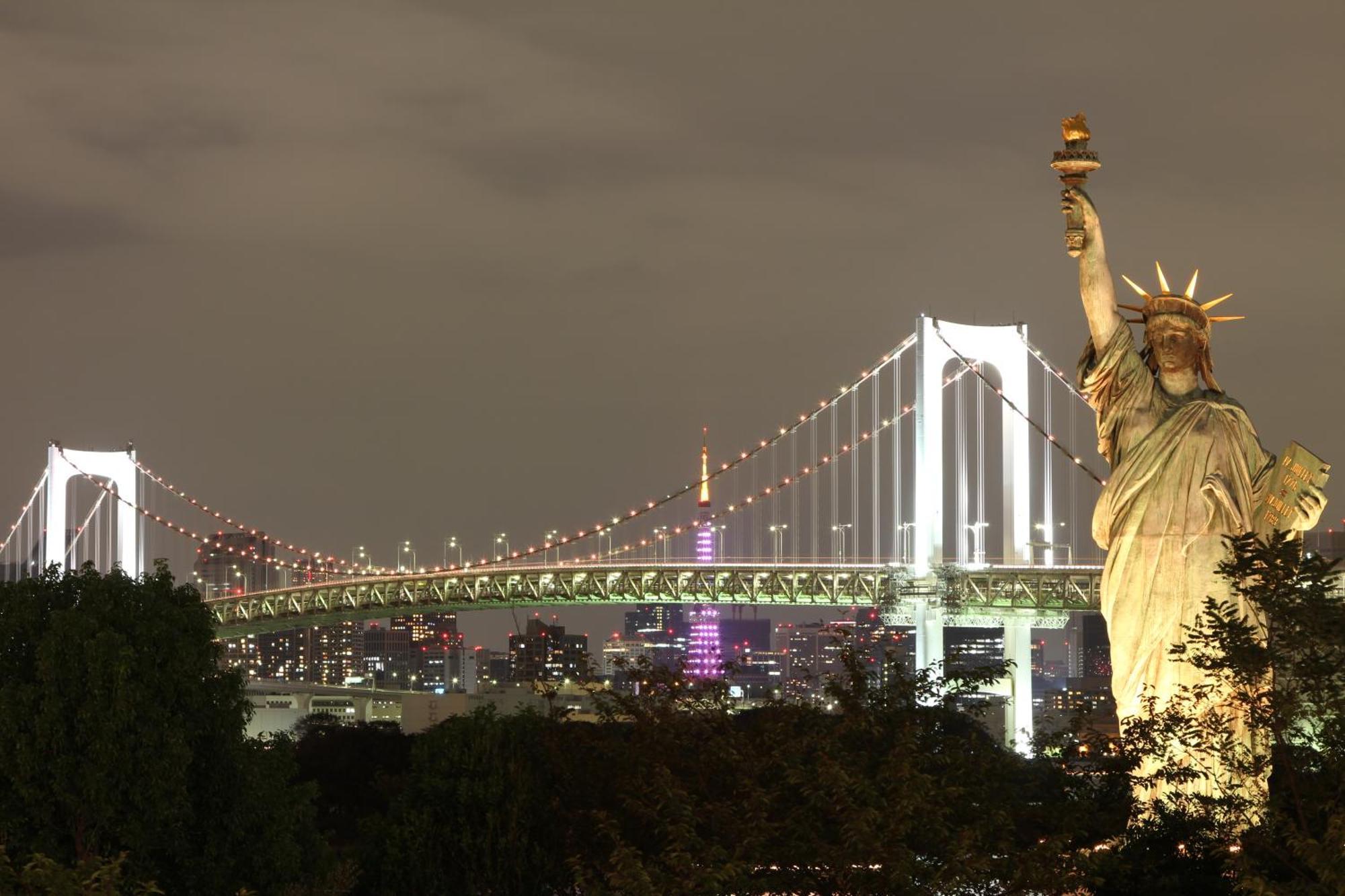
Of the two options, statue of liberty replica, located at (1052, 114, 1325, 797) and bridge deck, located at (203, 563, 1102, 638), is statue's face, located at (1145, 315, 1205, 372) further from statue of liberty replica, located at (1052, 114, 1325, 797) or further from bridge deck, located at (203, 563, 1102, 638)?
bridge deck, located at (203, 563, 1102, 638)

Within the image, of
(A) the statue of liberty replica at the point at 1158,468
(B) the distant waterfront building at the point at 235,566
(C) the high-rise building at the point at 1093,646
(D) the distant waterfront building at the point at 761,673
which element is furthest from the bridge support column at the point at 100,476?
(A) the statue of liberty replica at the point at 1158,468

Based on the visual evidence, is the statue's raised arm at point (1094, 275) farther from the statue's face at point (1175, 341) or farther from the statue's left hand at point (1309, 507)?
the statue's left hand at point (1309, 507)

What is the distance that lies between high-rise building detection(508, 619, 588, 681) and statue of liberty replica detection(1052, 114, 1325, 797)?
5805 mm

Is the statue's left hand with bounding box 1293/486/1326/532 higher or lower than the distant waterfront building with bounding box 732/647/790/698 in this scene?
higher

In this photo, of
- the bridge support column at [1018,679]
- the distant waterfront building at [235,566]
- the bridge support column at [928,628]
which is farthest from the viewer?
the distant waterfront building at [235,566]

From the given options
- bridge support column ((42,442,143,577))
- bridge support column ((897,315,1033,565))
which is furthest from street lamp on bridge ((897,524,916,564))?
bridge support column ((42,442,143,577))

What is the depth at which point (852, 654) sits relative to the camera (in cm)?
1848

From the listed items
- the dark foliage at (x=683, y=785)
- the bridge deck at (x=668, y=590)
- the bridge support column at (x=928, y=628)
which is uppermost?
the bridge deck at (x=668, y=590)

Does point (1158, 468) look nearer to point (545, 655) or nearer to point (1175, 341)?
point (1175, 341)

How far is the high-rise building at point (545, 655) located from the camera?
79.4 ft

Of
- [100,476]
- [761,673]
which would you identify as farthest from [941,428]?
[761,673]

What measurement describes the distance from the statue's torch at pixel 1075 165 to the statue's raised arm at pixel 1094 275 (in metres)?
0.05

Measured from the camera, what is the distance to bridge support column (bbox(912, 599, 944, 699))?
6412cm

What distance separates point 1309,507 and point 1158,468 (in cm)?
141
